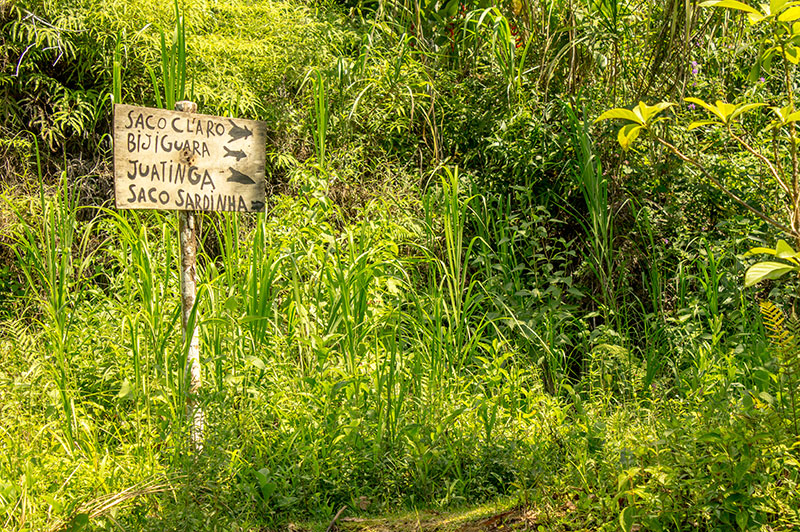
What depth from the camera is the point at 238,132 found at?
248cm

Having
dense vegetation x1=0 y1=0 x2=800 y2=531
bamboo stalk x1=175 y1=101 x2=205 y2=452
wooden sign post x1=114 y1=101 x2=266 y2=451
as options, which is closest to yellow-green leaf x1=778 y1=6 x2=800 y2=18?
dense vegetation x1=0 y1=0 x2=800 y2=531

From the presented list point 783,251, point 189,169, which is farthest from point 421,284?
point 783,251

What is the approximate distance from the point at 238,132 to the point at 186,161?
22 centimetres

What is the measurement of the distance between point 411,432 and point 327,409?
303 mm

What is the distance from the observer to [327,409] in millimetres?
2352

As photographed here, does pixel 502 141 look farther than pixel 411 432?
Yes

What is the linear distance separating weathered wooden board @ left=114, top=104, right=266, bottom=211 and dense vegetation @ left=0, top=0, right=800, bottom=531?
203 mm

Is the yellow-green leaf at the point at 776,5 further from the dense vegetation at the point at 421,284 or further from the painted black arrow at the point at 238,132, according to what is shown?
the painted black arrow at the point at 238,132

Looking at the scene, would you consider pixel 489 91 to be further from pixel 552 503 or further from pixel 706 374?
pixel 552 503

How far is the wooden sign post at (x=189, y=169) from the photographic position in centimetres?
228

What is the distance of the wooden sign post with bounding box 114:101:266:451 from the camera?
7.47 feet

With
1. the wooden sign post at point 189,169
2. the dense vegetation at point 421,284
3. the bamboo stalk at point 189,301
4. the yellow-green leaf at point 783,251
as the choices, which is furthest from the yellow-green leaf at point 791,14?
the bamboo stalk at point 189,301

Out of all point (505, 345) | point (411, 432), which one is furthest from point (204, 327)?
point (505, 345)

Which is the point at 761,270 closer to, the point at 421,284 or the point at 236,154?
the point at 236,154
